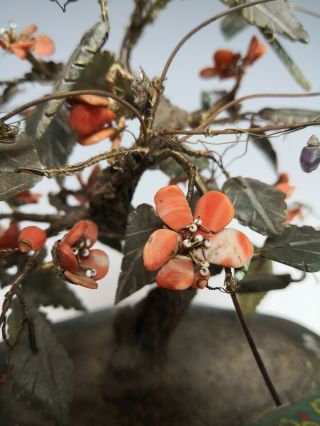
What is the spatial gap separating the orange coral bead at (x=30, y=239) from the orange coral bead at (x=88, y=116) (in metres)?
0.11

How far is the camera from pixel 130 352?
0.58 m

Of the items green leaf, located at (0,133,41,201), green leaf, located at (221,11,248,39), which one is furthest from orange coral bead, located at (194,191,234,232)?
green leaf, located at (221,11,248,39)

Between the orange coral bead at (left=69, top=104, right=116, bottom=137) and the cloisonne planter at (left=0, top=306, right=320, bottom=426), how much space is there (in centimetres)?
23

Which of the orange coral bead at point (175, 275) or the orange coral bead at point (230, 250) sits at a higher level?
the orange coral bead at point (230, 250)

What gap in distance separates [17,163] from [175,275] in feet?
0.47

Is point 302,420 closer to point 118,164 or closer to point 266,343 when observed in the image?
point 266,343

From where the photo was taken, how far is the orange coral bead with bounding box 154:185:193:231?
351 mm

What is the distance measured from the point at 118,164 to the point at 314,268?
17 cm

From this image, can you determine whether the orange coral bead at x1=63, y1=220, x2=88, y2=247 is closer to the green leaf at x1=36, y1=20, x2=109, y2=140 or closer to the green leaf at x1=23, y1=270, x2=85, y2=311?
the green leaf at x1=36, y1=20, x2=109, y2=140

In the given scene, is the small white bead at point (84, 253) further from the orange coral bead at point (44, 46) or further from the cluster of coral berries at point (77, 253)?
the orange coral bead at point (44, 46)

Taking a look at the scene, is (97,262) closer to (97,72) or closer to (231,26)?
(97,72)

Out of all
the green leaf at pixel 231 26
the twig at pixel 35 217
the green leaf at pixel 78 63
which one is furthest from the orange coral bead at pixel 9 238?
A: the green leaf at pixel 231 26

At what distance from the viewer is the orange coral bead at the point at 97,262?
39 cm

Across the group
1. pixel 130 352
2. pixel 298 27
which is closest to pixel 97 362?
pixel 130 352
